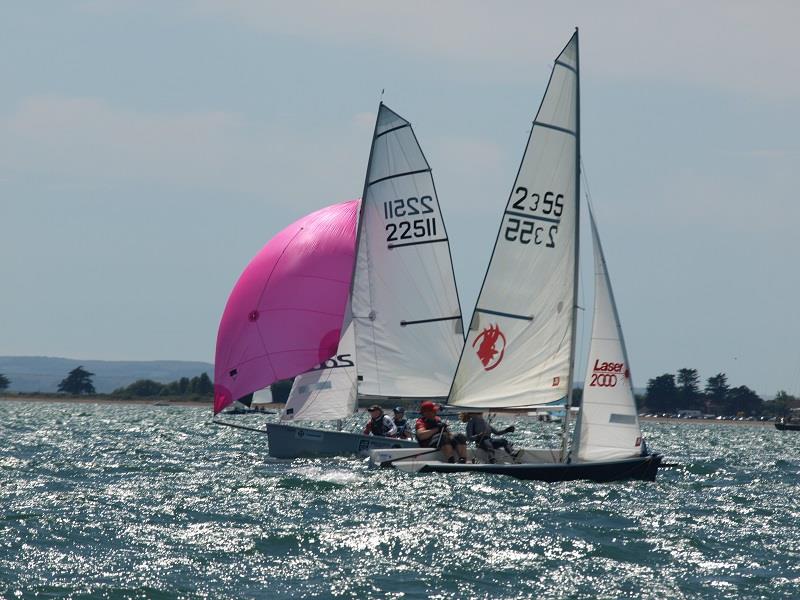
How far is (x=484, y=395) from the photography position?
23.8 meters

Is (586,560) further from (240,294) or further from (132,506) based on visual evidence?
(240,294)

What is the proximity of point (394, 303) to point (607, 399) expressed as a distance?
6.93 meters

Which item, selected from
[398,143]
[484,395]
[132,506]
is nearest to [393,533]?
[132,506]

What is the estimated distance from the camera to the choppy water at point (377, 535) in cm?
1302

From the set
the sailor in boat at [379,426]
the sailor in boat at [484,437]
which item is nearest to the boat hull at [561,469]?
the sailor in boat at [484,437]

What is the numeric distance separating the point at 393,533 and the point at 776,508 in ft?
23.7

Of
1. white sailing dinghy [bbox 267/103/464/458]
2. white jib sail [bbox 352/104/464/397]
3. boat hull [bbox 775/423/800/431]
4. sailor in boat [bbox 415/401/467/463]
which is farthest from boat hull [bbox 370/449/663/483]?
boat hull [bbox 775/423/800/431]

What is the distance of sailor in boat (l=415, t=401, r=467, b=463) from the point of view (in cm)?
2317

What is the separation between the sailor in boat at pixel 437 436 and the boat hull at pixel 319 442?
107 centimetres

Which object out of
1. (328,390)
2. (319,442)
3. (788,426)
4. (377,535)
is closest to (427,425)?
(319,442)

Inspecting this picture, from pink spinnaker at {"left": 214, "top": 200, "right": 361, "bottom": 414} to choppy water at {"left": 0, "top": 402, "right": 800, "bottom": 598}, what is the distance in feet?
9.46

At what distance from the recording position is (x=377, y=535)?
51.9 feet

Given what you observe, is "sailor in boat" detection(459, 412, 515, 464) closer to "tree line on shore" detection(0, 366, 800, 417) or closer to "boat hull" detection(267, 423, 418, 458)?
"boat hull" detection(267, 423, 418, 458)

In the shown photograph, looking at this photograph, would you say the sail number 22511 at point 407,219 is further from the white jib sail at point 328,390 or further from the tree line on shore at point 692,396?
the tree line on shore at point 692,396
